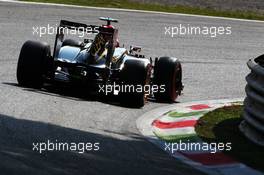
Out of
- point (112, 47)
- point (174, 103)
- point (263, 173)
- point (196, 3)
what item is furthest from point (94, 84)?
point (196, 3)

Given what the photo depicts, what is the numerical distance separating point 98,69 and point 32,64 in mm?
1015

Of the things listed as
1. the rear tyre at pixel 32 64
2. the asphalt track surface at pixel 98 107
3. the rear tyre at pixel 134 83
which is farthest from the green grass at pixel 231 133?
the rear tyre at pixel 32 64

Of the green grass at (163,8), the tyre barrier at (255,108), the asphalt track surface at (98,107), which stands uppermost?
the tyre barrier at (255,108)

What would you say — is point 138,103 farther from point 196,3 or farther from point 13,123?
point 196,3

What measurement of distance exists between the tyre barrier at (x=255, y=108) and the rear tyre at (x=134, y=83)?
1.80 metres

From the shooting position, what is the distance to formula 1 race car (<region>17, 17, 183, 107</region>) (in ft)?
38.2

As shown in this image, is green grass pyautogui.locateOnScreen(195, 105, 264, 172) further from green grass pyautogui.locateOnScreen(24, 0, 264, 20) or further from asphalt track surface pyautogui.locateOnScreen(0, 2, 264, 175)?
green grass pyautogui.locateOnScreen(24, 0, 264, 20)

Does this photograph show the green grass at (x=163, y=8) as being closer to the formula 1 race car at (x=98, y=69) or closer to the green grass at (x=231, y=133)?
the formula 1 race car at (x=98, y=69)

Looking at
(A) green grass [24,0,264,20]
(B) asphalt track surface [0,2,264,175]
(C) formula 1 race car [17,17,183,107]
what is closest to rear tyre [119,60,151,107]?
(C) formula 1 race car [17,17,183,107]

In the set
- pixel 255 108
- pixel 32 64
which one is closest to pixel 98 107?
pixel 32 64

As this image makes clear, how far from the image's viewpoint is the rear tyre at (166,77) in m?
12.3

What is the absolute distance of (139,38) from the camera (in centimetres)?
1995

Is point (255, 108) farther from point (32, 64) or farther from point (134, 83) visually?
point (32, 64)

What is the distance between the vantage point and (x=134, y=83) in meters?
11.6
